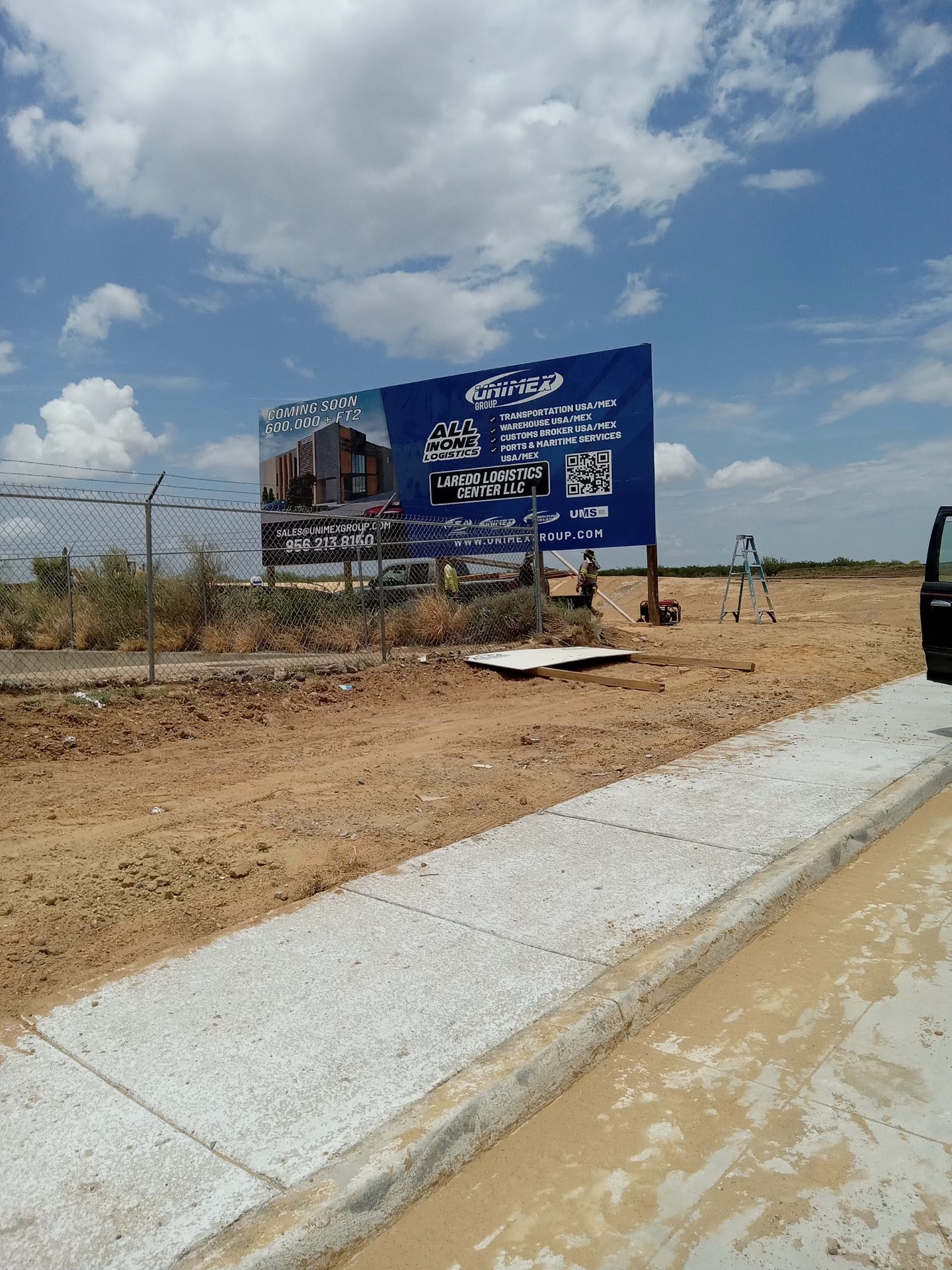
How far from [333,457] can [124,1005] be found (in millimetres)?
20697

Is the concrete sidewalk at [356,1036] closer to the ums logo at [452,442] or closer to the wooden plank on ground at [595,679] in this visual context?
the wooden plank on ground at [595,679]

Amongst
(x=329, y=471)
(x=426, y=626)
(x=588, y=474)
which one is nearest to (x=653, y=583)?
(x=588, y=474)

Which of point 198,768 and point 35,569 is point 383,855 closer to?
point 198,768

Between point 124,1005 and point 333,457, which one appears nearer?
point 124,1005

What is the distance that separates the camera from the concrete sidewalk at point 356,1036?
2.31m

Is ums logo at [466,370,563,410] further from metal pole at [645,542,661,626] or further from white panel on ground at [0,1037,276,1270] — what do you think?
white panel on ground at [0,1037,276,1270]

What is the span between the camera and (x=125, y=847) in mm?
5062

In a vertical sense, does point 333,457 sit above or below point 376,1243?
above

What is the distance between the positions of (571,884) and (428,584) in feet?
44.9

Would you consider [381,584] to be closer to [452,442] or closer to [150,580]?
[150,580]

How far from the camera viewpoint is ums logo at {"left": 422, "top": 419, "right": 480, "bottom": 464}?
20734 millimetres

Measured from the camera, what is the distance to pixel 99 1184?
2.39 metres

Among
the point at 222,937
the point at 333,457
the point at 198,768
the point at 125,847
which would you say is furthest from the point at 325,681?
the point at 333,457

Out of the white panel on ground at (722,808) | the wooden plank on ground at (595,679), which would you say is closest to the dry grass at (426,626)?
the wooden plank on ground at (595,679)
